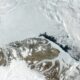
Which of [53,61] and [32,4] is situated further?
[32,4]

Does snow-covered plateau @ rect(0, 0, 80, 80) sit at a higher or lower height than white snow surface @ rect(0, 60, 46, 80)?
higher

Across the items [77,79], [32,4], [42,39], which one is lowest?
[77,79]

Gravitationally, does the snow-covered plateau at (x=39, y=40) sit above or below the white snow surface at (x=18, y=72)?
above

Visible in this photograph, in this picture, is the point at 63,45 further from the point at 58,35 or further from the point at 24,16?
the point at 24,16

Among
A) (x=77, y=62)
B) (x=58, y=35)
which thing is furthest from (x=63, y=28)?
(x=77, y=62)
